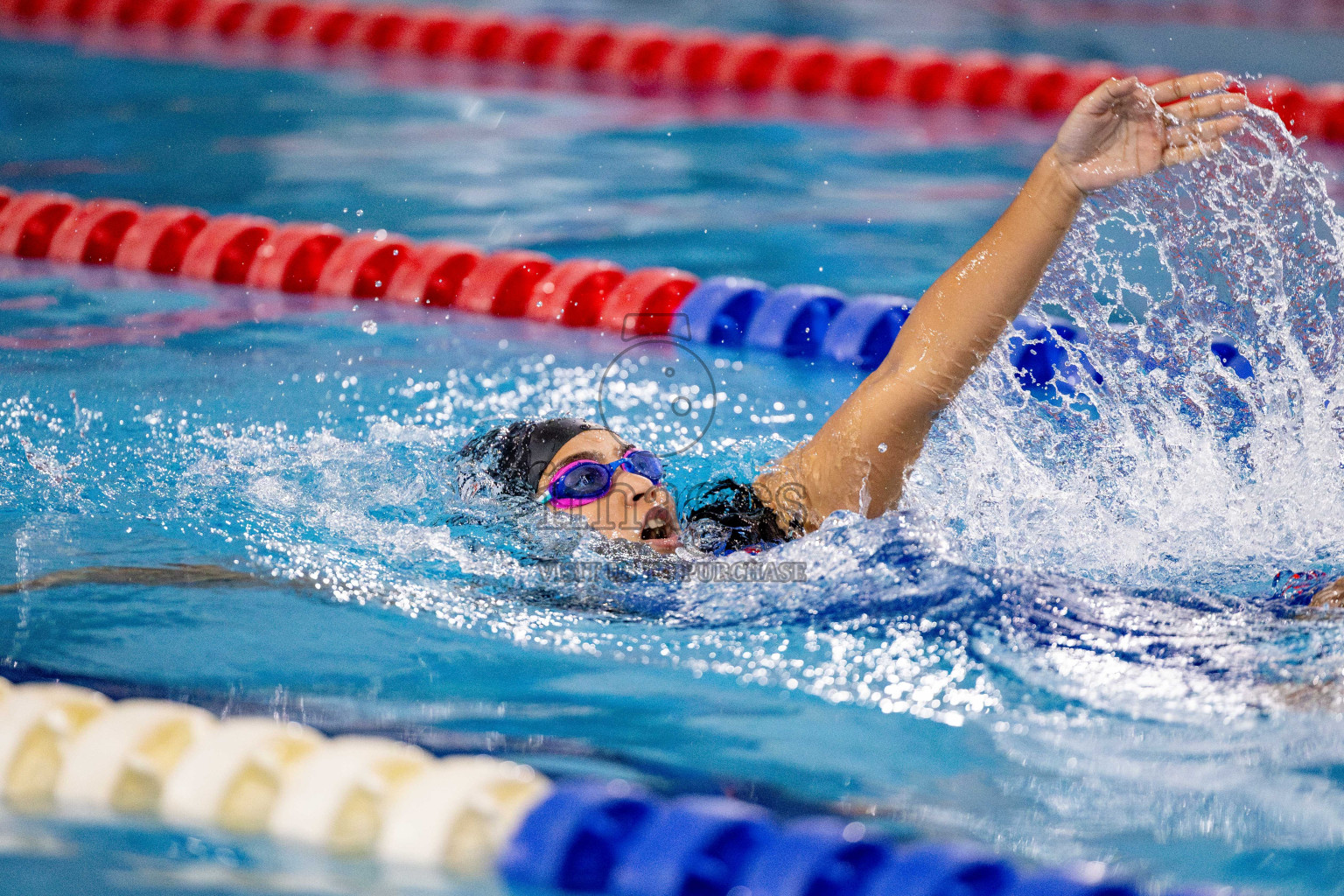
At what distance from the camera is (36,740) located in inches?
82.4

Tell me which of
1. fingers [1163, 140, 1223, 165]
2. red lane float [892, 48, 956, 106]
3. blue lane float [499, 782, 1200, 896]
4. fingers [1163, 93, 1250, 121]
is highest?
red lane float [892, 48, 956, 106]

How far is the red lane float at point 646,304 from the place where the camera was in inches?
179

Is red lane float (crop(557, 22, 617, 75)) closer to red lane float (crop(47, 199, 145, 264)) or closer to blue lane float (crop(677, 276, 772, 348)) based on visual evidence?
red lane float (crop(47, 199, 145, 264))

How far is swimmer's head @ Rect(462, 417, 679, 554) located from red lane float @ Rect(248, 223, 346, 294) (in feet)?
7.89

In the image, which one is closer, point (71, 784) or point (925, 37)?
point (71, 784)

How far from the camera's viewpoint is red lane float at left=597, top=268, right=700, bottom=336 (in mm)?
4547

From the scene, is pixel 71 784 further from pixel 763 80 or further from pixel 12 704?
pixel 763 80

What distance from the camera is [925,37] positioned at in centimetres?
884

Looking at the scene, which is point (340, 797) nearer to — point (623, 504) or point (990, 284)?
point (623, 504)

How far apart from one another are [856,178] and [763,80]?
1.53 m

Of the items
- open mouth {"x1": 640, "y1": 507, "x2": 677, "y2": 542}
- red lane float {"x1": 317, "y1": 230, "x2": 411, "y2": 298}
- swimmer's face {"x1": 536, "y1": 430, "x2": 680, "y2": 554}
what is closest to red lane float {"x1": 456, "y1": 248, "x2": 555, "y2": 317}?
red lane float {"x1": 317, "y1": 230, "x2": 411, "y2": 298}

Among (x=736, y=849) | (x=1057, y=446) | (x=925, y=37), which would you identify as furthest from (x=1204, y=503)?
(x=925, y=37)

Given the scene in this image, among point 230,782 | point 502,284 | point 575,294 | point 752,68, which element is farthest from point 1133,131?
point 752,68

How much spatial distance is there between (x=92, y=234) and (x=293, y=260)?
0.81m
